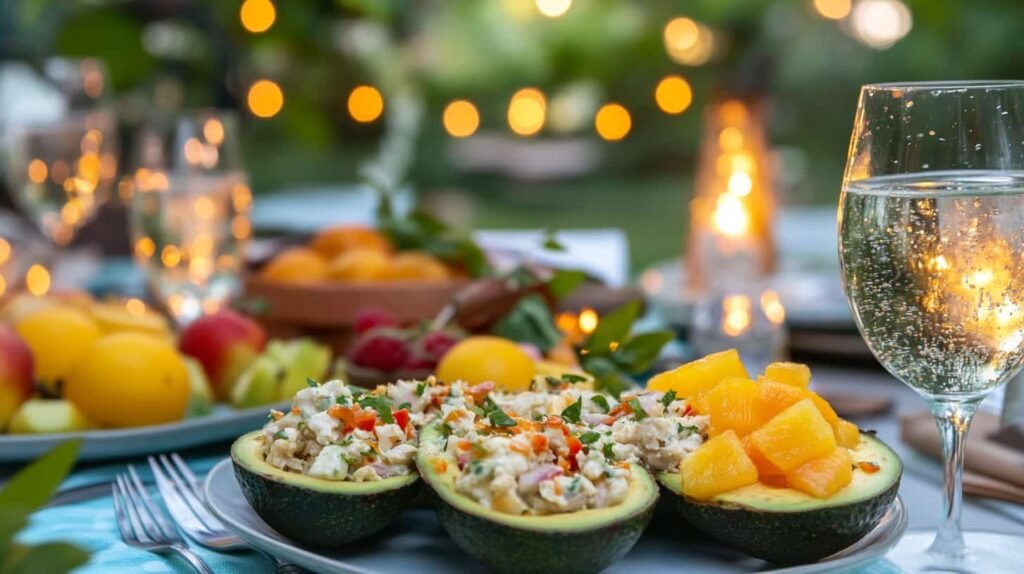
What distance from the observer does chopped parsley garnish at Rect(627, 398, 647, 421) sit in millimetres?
929

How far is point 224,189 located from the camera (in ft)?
6.13

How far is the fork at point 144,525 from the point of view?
97 cm

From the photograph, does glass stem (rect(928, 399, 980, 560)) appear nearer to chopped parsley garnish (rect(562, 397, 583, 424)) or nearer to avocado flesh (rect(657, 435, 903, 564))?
avocado flesh (rect(657, 435, 903, 564))

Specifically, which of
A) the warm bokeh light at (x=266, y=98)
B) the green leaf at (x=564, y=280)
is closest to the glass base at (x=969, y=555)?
the green leaf at (x=564, y=280)

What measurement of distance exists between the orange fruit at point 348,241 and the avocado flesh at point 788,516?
1.06 m

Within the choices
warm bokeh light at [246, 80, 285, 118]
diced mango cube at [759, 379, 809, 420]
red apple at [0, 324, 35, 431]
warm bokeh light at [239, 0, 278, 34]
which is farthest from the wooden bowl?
warm bokeh light at [246, 80, 285, 118]

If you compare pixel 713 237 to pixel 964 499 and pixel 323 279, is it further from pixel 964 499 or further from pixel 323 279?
pixel 964 499

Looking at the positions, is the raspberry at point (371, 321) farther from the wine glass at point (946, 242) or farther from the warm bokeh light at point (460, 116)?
the warm bokeh light at point (460, 116)

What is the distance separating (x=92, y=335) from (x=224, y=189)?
19.1 inches

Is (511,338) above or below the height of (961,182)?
below

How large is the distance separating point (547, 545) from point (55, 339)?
84cm

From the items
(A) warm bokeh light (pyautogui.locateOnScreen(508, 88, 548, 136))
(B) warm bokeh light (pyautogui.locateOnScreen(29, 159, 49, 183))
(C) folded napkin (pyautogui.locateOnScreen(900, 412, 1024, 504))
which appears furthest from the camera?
(A) warm bokeh light (pyautogui.locateOnScreen(508, 88, 548, 136))

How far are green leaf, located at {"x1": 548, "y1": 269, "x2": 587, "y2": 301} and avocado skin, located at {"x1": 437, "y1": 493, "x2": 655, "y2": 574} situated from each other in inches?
28.3

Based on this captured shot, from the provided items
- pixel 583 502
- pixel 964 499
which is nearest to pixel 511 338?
pixel 964 499
